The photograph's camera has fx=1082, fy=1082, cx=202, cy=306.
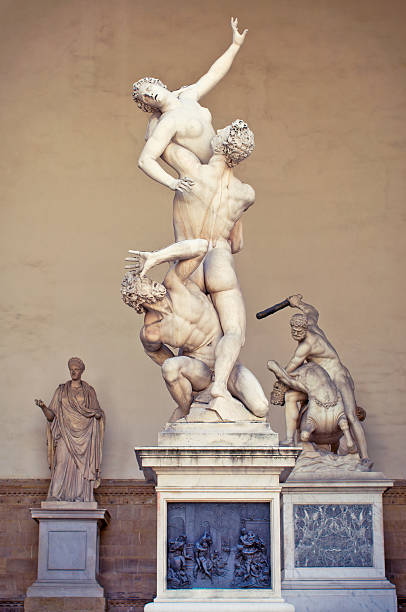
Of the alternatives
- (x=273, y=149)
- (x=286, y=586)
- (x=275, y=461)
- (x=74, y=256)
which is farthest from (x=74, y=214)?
(x=275, y=461)

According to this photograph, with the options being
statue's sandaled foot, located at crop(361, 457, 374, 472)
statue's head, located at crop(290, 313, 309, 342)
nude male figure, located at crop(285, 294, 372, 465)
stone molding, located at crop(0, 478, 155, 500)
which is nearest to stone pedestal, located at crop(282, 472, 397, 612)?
statue's sandaled foot, located at crop(361, 457, 374, 472)

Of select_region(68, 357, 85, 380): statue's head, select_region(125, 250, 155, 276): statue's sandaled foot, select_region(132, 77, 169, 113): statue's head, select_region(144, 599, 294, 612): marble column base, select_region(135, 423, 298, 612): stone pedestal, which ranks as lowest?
select_region(144, 599, 294, 612): marble column base

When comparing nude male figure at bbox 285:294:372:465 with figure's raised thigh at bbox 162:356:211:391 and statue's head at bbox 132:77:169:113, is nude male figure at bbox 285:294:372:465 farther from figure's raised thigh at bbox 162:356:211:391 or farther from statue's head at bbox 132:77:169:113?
statue's head at bbox 132:77:169:113

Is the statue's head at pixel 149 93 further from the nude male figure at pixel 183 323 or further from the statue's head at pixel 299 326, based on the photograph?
the statue's head at pixel 299 326

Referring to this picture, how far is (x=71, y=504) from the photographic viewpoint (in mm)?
10562

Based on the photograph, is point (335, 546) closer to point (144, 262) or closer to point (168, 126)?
point (144, 262)

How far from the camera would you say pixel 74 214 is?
12305 mm

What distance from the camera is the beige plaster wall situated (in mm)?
11789

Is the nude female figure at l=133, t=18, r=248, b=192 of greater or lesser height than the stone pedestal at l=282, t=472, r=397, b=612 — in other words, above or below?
above

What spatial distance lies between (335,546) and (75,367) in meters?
3.40

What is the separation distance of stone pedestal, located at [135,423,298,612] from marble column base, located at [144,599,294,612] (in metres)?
0.03

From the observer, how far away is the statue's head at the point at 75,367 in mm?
11125

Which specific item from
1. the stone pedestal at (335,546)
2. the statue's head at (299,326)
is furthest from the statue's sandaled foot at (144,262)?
the statue's head at (299,326)

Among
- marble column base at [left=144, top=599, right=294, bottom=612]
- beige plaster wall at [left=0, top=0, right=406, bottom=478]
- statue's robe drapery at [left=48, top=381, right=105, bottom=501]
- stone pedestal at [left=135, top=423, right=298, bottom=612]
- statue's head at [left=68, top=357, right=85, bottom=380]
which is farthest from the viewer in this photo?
beige plaster wall at [left=0, top=0, right=406, bottom=478]
